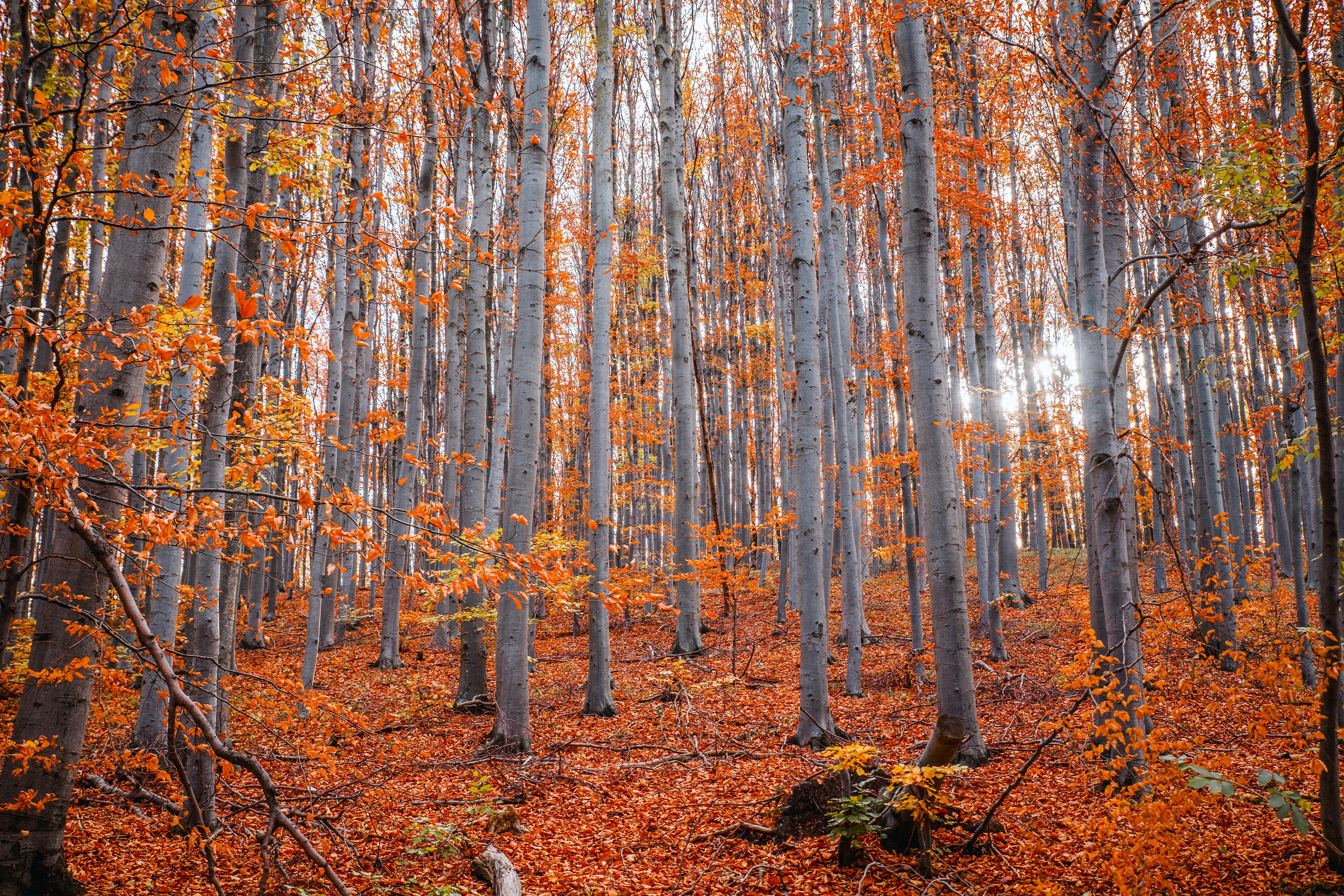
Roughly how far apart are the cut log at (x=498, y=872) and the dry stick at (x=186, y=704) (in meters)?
1.81

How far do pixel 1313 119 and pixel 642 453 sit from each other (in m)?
20.5

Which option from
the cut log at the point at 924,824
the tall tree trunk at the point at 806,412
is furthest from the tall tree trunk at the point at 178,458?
the cut log at the point at 924,824

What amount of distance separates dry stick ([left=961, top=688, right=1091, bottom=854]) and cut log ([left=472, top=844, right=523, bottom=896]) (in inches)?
102

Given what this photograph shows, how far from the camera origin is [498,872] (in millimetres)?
3812

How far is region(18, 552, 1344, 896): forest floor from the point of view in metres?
3.14

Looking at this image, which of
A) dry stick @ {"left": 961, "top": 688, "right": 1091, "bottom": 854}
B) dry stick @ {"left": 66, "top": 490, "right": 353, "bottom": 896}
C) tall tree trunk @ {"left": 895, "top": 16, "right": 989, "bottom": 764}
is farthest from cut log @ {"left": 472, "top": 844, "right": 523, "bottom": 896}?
tall tree trunk @ {"left": 895, "top": 16, "right": 989, "bottom": 764}

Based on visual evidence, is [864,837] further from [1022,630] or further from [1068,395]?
[1068,395]

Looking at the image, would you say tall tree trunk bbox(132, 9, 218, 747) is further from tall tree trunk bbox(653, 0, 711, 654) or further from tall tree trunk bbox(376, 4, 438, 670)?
tall tree trunk bbox(653, 0, 711, 654)

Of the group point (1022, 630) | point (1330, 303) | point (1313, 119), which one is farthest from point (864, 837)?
point (1022, 630)

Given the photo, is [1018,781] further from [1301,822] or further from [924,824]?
[1301,822]

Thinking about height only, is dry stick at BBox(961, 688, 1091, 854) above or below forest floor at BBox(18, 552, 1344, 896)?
above

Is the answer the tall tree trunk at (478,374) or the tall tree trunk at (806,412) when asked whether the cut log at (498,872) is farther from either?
the tall tree trunk at (478,374)

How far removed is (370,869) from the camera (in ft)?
13.2

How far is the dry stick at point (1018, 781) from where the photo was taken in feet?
9.88
